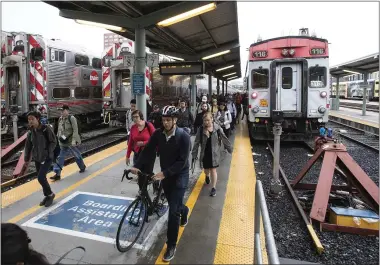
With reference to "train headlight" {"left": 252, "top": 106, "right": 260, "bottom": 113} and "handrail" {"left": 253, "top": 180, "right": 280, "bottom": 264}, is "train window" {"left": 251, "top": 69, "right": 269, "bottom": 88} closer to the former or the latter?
"train headlight" {"left": 252, "top": 106, "right": 260, "bottom": 113}

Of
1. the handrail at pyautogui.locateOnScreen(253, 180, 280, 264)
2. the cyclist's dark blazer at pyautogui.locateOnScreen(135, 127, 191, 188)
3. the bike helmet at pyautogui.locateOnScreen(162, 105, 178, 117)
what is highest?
the bike helmet at pyautogui.locateOnScreen(162, 105, 178, 117)

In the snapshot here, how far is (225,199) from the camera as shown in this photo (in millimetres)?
4953

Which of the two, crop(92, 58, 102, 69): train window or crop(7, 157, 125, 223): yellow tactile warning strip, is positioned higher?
crop(92, 58, 102, 69): train window

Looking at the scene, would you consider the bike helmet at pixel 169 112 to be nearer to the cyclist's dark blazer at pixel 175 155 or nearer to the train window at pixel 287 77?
the cyclist's dark blazer at pixel 175 155

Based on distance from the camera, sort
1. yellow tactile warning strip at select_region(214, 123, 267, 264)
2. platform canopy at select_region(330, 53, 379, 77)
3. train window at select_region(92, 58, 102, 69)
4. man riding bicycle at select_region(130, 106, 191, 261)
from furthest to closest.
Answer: platform canopy at select_region(330, 53, 379, 77) → train window at select_region(92, 58, 102, 69) → yellow tactile warning strip at select_region(214, 123, 267, 264) → man riding bicycle at select_region(130, 106, 191, 261)

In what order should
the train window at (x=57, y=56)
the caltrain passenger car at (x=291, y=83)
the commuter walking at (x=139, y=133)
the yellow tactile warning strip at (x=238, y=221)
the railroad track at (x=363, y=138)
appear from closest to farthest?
the yellow tactile warning strip at (x=238, y=221), the commuter walking at (x=139, y=133), the caltrain passenger car at (x=291, y=83), the railroad track at (x=363, y=138), the train window at (x=57, y=56)

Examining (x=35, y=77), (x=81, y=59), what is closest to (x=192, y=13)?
(x=35, y=77)

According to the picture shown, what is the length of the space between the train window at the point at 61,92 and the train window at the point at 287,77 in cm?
859

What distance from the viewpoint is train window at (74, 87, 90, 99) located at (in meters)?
13.1

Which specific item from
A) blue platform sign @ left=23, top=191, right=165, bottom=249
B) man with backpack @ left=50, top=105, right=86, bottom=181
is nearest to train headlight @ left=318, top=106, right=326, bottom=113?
blue platform sign @ left=23, top=191, right=165, bottom=249

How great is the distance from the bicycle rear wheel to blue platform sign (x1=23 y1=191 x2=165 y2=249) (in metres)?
0.03

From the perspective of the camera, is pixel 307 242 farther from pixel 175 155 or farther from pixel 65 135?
pixel 65 135

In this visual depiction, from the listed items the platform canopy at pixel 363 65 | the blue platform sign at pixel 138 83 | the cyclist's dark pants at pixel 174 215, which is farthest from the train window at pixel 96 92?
the platform canopy at pixel 363 65

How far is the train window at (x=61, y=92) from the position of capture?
11.6 metres
